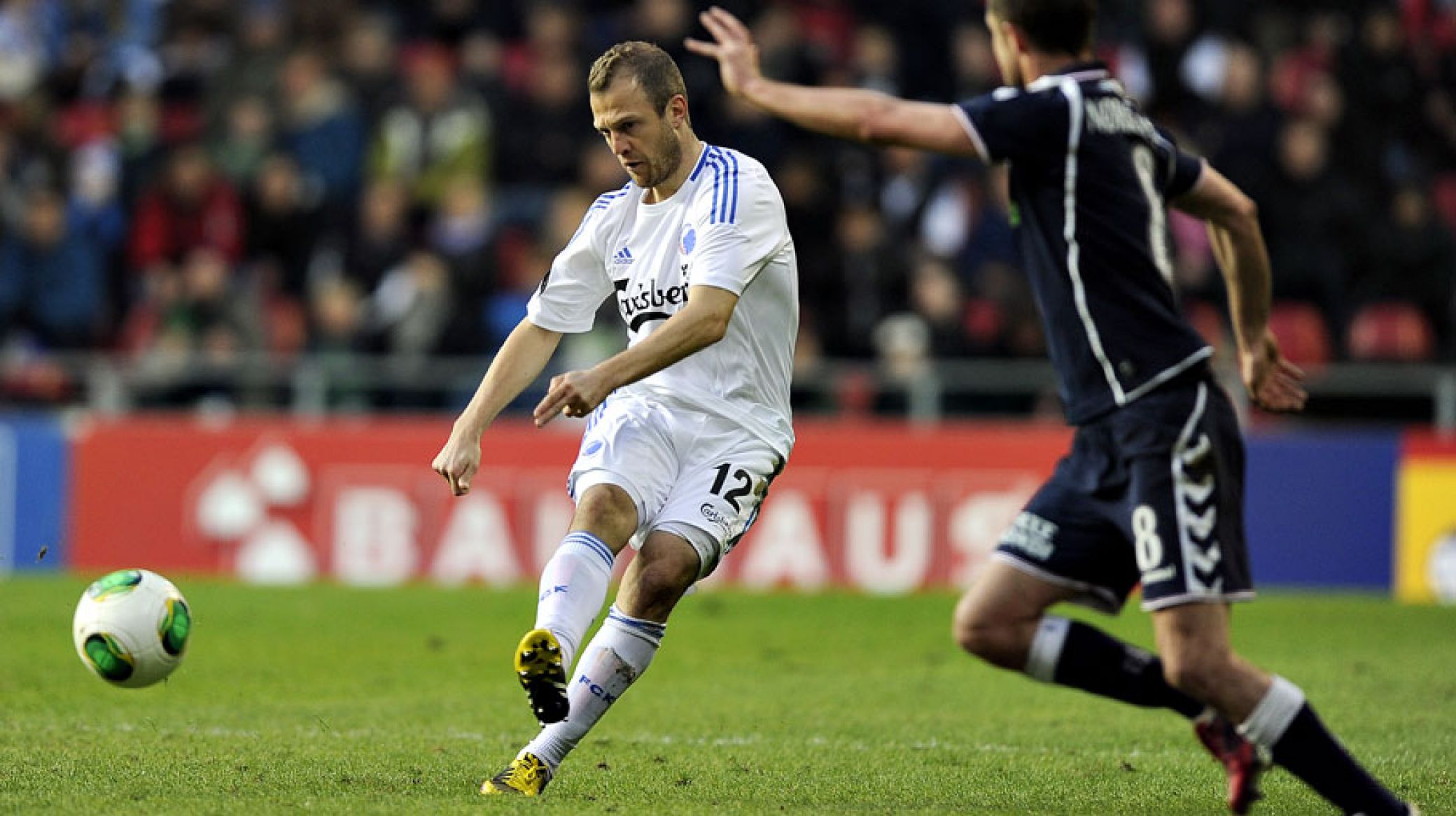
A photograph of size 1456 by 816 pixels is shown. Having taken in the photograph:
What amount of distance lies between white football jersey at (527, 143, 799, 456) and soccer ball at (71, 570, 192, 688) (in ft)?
5.07

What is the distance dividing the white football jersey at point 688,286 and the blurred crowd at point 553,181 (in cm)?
898

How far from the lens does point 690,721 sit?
8.70m

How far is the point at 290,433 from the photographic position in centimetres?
1641

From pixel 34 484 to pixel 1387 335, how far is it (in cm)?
1079

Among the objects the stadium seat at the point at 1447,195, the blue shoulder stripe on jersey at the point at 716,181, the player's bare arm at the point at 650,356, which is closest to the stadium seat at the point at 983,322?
the stadium seat at the point at 1447,195

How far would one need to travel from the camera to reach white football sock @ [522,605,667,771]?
6539 millimetres

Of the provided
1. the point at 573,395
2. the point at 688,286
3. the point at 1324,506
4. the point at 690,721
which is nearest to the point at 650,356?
the point at 573,395

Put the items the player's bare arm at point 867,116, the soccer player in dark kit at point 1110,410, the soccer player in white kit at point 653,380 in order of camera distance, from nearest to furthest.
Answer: the player's bare arm at point 867,116, the soccer player in dark kit at point 1110,410, the soccer player in white kit at point 653,380

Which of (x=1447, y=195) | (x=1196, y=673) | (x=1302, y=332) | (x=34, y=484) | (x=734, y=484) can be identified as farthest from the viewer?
(x=1447, y=195)

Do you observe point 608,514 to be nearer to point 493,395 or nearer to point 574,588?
point 574,588

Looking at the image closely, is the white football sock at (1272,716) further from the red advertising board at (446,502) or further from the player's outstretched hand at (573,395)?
the red advertising board at (446,502)

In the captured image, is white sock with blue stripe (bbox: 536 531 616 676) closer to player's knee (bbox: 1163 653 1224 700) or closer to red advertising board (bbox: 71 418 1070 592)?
player's knee (bbox: 1163 653 1224 700)

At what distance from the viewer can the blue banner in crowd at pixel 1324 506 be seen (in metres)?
15.1

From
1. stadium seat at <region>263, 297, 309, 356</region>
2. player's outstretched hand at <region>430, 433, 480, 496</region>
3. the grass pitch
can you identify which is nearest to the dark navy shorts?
the grass pitch
